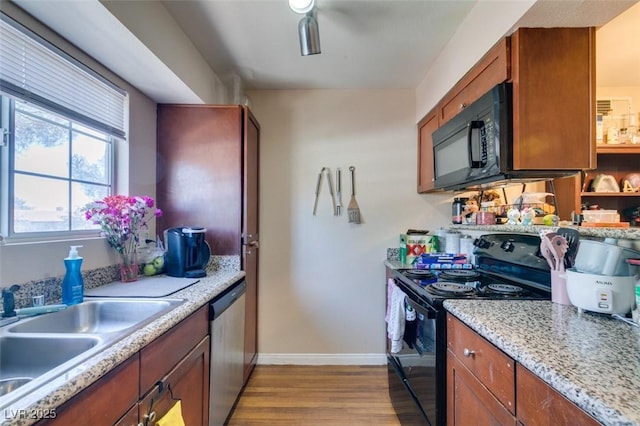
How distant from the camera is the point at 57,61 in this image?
4.45 feet

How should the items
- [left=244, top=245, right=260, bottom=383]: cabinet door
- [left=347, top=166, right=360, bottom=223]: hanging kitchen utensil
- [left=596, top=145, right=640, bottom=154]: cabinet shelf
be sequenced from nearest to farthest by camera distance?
[left=244, top=245, right=260, bottom=383]: cabinet door, [left=596, top=145, right=640, bottom=154]: cabinet shelf, [left=347, top=166, right=360, bottom=223]: hanging kitchen utensil

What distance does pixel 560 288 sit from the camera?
1.18 m

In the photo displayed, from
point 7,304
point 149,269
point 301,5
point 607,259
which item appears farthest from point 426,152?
point 7,304

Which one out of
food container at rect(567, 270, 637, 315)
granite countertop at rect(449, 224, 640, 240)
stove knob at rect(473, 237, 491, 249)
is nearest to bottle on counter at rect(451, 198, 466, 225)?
stove knob at rect(473, 237, 491, 249)

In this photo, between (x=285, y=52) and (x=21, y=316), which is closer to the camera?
(x=21, y=316)

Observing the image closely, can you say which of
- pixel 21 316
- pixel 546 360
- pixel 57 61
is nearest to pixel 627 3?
pixel 546 360

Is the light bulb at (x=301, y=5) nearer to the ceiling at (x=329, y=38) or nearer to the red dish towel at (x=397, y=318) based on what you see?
the ceiling at (x=329, y=38)

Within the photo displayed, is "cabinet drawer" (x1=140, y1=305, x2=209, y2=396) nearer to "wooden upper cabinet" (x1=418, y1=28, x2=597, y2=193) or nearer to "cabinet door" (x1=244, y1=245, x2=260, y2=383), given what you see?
"cabinet door" (x1=244, y1=245, x2=260, y2=383)

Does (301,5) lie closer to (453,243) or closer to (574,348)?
(574,348)

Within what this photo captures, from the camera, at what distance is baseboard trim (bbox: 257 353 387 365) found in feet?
8.64

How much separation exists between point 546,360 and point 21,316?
1.61 m

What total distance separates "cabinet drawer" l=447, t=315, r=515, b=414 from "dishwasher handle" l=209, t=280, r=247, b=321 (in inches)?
44.0

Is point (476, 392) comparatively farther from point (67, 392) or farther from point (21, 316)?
point (21, 316)

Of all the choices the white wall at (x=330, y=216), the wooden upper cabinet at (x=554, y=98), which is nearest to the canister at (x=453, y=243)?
the white wall at (x=330, y=216)
